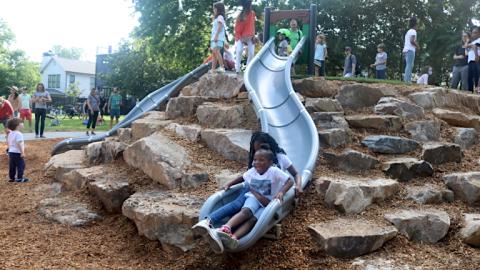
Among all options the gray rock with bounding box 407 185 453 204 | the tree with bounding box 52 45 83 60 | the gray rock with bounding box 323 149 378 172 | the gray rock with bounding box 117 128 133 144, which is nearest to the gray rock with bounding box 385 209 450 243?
the gray rock with bounding box 407 185 453 204

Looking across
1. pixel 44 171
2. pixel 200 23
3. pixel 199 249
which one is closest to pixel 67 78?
pixel 200 23

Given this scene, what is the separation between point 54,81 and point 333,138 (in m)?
67.9

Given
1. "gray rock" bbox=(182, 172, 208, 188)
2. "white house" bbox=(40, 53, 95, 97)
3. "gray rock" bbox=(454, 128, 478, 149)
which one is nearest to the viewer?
"gray rock" bbox=(182, 172, 208, 188)

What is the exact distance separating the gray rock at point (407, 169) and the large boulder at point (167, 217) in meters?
2.51

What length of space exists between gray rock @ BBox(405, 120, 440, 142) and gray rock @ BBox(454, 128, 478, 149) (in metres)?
0.32

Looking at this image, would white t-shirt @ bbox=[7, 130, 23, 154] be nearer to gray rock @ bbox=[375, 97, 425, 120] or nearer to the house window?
gray rock @ bbox=[375, 97, 425, 120]

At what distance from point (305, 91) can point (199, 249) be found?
4509mm

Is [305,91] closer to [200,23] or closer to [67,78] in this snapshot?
[200,23]

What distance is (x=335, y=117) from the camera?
24.5ft

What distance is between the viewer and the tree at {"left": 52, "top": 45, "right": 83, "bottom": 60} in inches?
4461

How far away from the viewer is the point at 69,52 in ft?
378

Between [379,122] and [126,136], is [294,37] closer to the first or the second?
[379,122]

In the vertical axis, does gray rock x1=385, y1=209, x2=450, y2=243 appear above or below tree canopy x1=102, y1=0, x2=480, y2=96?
below

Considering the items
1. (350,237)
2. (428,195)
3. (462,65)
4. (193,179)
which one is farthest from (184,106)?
(462,65)
